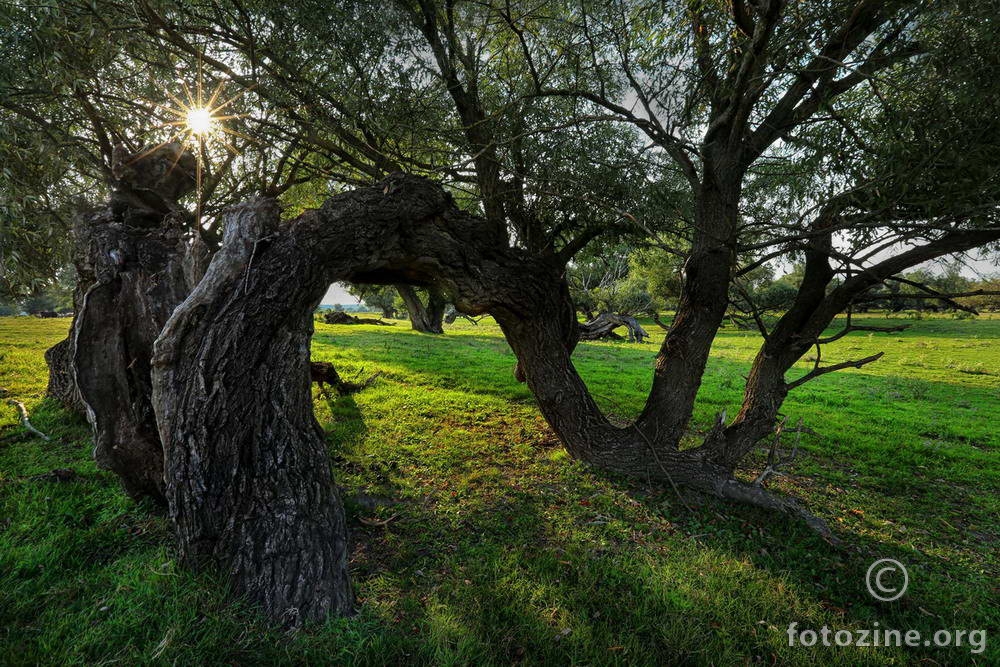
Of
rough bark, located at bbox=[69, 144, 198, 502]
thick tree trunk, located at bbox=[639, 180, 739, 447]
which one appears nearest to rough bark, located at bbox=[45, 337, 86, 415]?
rough bark, located at bbox=[69, 144, 198, 502]

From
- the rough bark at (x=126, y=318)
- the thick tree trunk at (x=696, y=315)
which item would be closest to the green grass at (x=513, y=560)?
the rough bark at (x=126, y=318)

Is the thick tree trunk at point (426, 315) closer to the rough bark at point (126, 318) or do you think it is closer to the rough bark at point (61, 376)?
the rough bark at point (61, 376)

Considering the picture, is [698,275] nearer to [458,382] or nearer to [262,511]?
[262,511]

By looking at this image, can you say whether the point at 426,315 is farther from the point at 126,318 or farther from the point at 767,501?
the point at 767,501

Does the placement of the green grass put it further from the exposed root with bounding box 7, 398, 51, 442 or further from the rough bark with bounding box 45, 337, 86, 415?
the rough bark with bounding box 45, 337, 86, 415

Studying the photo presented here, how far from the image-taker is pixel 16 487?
3967mm

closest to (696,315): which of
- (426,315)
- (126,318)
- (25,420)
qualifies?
(126,318)

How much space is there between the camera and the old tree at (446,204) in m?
2.98

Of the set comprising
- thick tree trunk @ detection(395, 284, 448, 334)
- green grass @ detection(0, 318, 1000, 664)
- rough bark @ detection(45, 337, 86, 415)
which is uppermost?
thick tree trunk @ detection(395, 284, 448, 334)

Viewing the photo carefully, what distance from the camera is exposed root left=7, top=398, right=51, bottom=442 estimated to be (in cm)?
534

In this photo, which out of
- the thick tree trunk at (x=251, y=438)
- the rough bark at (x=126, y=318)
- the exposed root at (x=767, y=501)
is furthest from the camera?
the exposed root at (x=767, y=501)

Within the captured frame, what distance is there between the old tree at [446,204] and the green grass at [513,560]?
1.39ft

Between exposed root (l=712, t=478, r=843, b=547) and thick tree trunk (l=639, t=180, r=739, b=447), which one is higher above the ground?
thick tree trunk (l=639, t=180, r=739, b=447)

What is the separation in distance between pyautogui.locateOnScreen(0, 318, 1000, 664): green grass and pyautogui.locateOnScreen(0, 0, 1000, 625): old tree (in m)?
0.42
